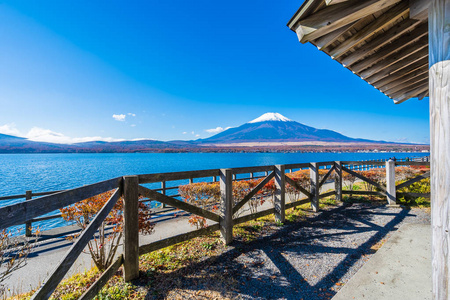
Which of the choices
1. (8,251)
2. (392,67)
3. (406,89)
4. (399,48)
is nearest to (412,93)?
(406,89)

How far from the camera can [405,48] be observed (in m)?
2.93

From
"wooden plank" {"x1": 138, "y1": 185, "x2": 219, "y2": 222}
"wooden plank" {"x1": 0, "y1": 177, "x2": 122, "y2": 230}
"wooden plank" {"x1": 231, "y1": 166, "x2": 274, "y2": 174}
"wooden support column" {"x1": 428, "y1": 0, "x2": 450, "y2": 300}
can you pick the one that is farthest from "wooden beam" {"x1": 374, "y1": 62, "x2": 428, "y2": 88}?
"wooden plank" {"x1": 0, "y1": 177, "x2": 122, "y2": 230}

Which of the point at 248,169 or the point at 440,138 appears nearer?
the point at 440,138

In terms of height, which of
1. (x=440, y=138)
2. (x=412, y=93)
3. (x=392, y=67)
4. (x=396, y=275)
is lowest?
(x=396, y=275)

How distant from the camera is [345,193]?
7.91 meters

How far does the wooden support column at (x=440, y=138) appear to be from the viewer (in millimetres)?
1459

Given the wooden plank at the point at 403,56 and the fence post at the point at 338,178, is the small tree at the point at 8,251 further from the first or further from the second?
the fence post at the point at 338,178

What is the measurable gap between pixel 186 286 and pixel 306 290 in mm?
1610

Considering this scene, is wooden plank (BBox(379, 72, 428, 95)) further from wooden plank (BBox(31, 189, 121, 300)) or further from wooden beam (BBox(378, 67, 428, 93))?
wooden plank (BBox(31, 189, 121, 300))

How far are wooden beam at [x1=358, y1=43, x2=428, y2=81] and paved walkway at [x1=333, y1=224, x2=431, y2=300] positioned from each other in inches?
110

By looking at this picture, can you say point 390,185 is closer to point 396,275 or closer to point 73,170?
point 396,275

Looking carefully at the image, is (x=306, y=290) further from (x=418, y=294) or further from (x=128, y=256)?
(x=128, y=256)

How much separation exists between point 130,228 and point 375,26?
387cm

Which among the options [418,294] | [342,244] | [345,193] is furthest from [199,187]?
[345,193]
